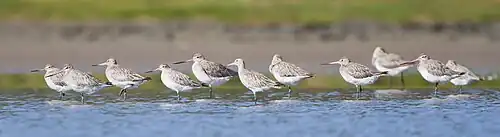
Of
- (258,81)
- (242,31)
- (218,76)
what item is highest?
(242,31)

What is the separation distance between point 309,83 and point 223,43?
15.7 feet

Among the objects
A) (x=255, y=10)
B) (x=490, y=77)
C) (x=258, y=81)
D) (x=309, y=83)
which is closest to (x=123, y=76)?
(x=258, y=81)

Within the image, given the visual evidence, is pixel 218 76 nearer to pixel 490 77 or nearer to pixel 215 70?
pixel 215 70

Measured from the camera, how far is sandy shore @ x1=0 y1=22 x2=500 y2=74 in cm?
2180

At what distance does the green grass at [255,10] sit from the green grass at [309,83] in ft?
14.5

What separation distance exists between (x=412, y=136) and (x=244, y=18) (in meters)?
12.1

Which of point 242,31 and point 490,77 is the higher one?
point 242,31

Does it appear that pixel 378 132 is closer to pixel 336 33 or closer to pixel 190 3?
pixel 336 33

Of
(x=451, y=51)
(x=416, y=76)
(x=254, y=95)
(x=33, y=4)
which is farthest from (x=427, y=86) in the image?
(x=33, y=4)

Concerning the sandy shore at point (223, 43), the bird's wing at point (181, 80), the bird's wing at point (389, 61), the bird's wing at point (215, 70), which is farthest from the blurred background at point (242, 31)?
the bird's wing at point (181, 80)

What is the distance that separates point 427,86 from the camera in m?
17.7

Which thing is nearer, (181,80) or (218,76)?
(181,80)

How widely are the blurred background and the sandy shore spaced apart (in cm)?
2

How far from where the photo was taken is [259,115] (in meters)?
13.9
